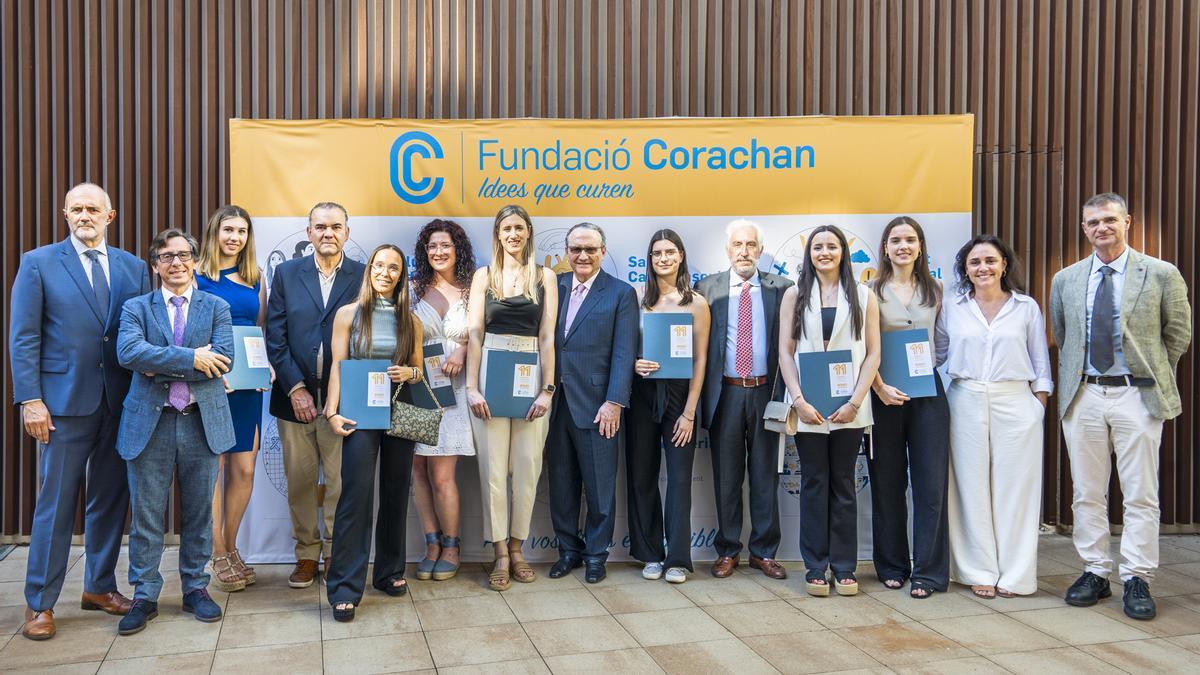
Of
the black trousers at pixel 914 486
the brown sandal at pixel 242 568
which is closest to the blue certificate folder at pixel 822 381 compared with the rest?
the black trousers at pixel 914 486

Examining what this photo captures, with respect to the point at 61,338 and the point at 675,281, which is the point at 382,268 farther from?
the point at 675,281

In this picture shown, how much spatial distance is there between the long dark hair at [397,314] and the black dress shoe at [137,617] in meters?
1.37

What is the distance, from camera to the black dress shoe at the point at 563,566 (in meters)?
4.19

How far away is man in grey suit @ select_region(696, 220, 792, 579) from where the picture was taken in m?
4.19

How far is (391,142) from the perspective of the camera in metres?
4.50

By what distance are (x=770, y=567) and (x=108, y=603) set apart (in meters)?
3.05

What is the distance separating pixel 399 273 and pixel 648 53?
2204 millimetres

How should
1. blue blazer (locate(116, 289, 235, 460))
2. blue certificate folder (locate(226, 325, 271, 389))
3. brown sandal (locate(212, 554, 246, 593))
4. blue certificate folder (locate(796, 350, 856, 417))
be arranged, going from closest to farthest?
1. blue blazer (locate(116, 289, 235, 460))
2. blue certificate folder (locate(226, 325, 271, 389))
3. blue certificate folder (locate(796, 350, 856, 417))
4. brown sandal (locate(212, 554, 246, 593))

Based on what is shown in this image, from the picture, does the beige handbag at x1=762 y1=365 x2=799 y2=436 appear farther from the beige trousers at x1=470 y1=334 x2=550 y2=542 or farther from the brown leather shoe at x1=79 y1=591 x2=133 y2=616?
the brown leather shoe at x1=79 y1=591 x2=133 y2=616

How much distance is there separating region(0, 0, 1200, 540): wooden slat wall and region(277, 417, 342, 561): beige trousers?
171 centimetres

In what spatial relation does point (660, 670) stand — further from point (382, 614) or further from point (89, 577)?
point (89, 577)

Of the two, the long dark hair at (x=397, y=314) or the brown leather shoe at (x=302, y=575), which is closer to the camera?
the long dark hair at (x=397, y=314)

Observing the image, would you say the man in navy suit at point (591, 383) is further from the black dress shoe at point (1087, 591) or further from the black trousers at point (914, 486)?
the black dress shoe at point (1087, 591)

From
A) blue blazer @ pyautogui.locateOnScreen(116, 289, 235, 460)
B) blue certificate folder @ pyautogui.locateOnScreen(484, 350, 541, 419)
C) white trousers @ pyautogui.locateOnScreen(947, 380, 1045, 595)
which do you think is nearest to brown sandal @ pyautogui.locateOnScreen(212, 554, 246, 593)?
blue blazer @ pyautogui.locateOnScreen(116, 289, 235, 460)
